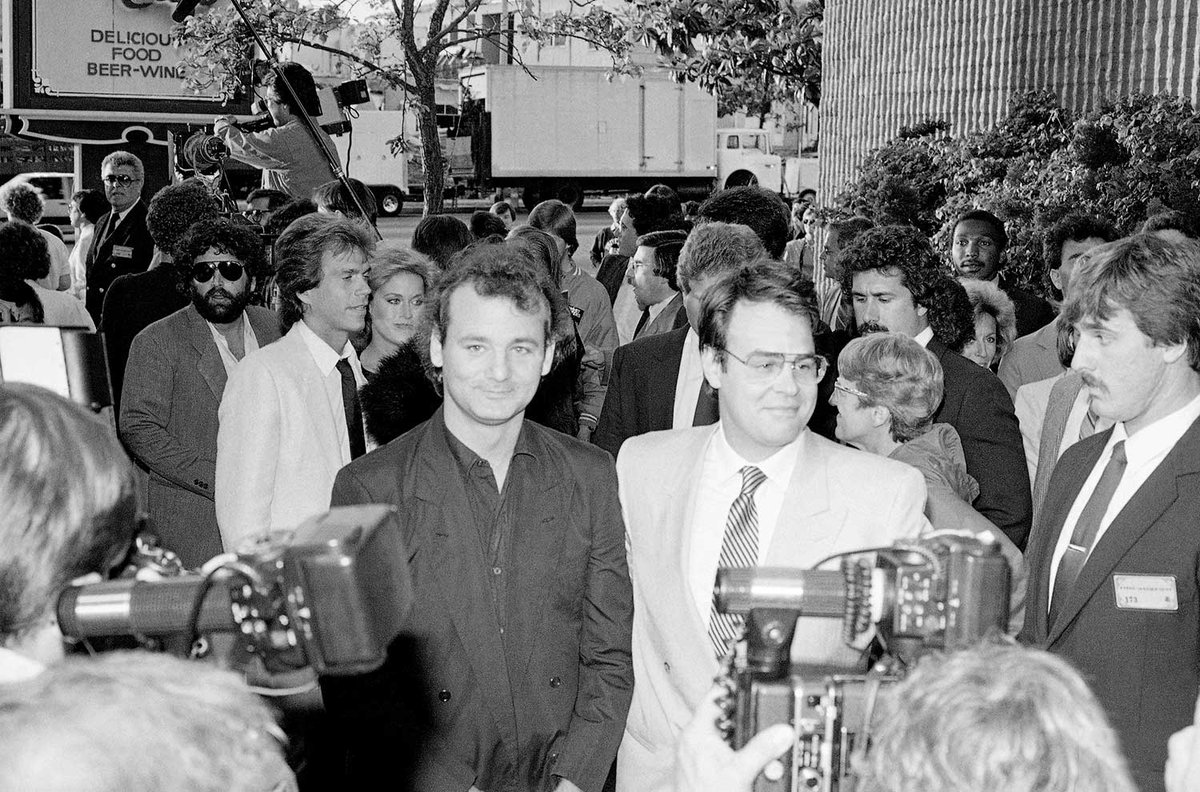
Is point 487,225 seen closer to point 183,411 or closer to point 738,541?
point 183,411

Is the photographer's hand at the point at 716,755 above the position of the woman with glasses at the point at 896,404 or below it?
below

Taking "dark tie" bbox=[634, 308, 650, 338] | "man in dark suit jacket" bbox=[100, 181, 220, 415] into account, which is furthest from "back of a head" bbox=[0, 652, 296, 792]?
"dark tie" bbox=[634, 308, 650, 338]

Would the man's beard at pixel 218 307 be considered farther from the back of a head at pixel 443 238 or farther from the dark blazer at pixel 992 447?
the dark blazer at pixel 992 447

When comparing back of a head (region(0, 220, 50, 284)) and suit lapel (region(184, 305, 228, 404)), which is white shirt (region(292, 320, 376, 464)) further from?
back of a head (region(0, 220, 50, 284))

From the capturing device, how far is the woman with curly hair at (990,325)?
Answer: 19.7 feet

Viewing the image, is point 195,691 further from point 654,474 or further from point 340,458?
point 340,458

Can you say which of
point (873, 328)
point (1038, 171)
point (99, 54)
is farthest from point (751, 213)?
point (99, 54)

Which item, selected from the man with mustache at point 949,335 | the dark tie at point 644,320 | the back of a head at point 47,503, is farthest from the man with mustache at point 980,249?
the back of a head at point 47,503

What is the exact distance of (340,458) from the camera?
14.5 feet

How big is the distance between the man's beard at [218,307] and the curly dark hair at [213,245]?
0.35 feet

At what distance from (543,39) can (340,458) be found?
26.5ft

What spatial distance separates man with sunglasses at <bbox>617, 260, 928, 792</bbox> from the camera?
10.0ft

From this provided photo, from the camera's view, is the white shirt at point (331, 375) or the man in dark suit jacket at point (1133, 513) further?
the white shirt at point (331, 375)

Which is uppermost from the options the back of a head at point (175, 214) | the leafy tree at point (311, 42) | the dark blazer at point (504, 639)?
the leafy tree at point (311, 42)
